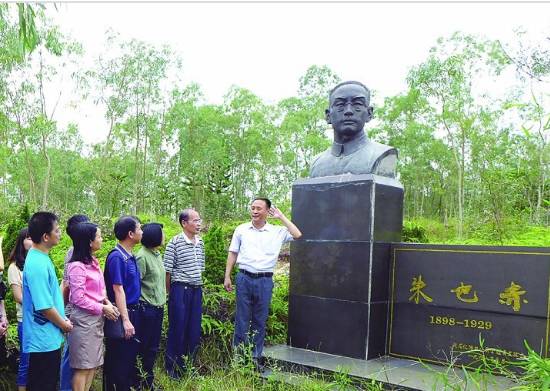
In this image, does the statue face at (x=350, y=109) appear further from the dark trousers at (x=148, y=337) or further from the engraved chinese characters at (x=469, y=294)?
the dark trousers at (x=148, y=337)

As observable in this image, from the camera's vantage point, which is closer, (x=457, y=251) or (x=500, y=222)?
(x=457, y=251)

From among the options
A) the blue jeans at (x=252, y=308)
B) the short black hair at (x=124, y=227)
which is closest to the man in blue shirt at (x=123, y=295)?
the short black hair at (x=124, y=227)

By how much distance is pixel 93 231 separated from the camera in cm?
315

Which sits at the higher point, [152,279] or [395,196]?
[395,196]

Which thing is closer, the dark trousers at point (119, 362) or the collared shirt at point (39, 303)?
the collared shirt at point (39, 303)

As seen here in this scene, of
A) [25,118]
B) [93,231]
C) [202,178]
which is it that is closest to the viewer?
[93,231]

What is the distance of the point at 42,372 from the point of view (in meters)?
2.84

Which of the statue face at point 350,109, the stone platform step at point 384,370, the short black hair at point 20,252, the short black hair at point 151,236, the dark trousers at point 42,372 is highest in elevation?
the statue face at point 350,109

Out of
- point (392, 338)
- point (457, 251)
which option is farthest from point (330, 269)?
point (457, 251)

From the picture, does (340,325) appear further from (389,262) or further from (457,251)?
(457,251)

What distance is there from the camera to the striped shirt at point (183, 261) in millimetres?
3988

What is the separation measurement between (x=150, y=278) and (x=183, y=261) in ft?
1.20

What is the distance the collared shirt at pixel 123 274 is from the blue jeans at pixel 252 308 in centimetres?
88

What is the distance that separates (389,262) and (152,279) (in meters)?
1.96
